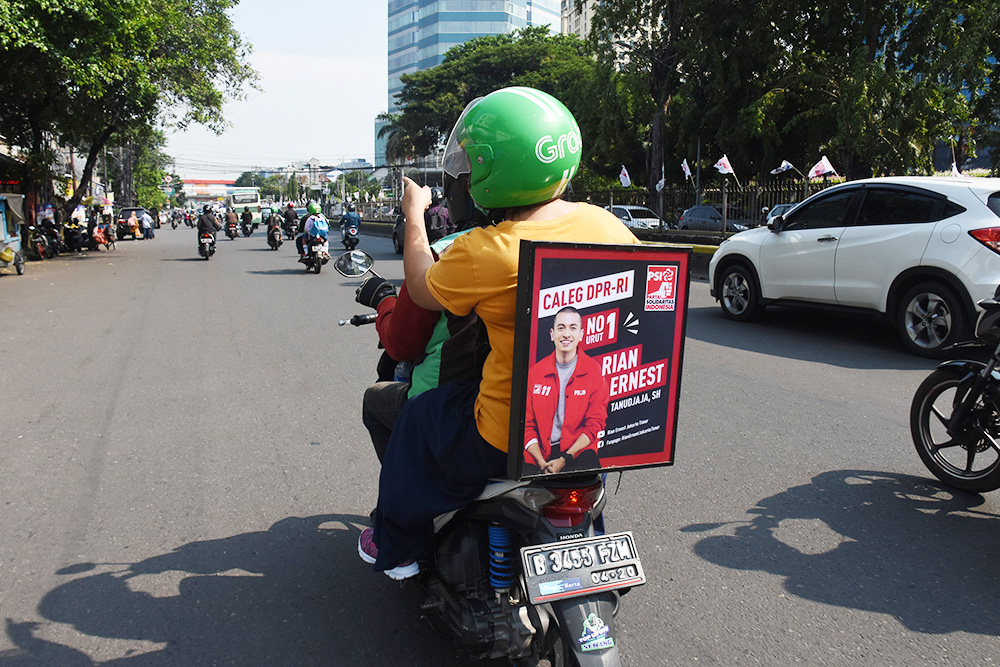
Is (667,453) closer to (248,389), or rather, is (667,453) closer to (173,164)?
(248,389)

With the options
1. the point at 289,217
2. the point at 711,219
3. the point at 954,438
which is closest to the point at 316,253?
the point at 289,217

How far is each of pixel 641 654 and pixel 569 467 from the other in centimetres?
95

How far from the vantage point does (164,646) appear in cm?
267

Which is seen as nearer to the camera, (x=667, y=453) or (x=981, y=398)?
(x=667, y=453)

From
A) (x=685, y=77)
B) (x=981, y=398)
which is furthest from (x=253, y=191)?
(x=981, y=398)

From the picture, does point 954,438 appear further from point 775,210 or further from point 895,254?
point 775,210

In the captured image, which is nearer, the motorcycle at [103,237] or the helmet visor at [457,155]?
the helmet visor at [457,155]

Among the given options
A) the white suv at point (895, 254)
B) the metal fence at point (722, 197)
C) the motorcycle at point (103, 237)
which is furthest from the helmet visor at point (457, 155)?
the motorcycle at point (103, 237)

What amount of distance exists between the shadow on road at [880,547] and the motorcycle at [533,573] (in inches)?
49.4

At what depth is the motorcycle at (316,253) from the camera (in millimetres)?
16422

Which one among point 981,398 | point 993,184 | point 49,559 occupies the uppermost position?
point 993,184

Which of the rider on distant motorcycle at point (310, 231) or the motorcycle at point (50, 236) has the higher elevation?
the rider on distant motorcycle at point (310, 231)

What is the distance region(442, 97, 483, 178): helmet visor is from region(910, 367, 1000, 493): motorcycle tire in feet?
9.44

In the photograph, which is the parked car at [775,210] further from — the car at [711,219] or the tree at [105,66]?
the tree at [105,66]
